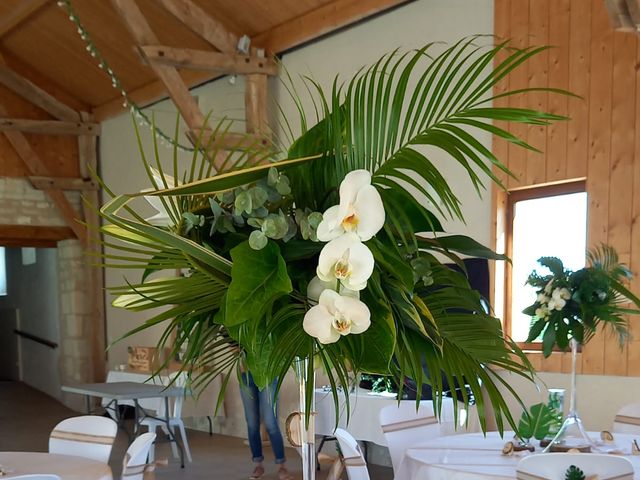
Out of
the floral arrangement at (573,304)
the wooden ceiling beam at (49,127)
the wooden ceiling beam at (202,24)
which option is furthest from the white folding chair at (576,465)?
the wooden ceiling beam at (49,127)

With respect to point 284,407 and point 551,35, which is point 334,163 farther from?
point 284,407

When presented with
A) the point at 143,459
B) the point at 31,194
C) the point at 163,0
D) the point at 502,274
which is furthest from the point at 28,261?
the point at 143,459

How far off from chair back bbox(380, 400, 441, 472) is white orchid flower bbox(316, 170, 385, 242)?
10.5 ft

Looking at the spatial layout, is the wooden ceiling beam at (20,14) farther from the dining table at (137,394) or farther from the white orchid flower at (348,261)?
the white orchid flower at (348,261)

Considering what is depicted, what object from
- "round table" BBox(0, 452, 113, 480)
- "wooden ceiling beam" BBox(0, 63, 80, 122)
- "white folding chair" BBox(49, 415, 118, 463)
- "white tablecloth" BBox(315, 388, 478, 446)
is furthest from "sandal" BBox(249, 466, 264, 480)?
"wooden ceiling beam" BBox(0, 63, 80, 122)

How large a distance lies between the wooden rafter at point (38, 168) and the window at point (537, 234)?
6414 mm

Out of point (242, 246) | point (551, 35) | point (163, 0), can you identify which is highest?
point (163, 0)

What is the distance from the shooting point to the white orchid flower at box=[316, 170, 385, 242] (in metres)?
0.92

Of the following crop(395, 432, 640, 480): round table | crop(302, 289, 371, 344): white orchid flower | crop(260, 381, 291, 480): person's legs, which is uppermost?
crop(302, 289, 371, 344): white orchid flower

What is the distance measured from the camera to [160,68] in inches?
286

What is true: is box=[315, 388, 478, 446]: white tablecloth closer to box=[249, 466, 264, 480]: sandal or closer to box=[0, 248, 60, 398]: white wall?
box=[249, 466, 264, 480]: sandal

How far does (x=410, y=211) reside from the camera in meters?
1.05

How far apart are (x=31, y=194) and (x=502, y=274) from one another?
7.21 m

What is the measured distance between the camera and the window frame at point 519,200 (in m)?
5.33
